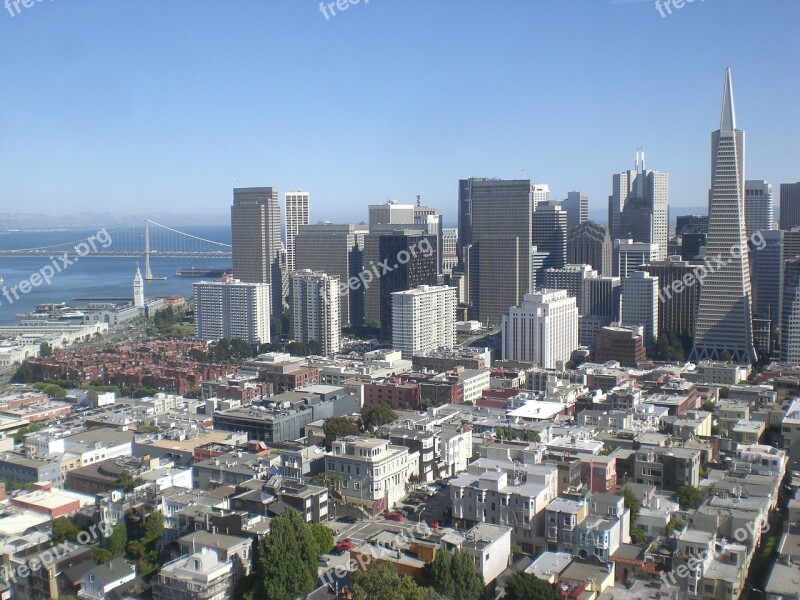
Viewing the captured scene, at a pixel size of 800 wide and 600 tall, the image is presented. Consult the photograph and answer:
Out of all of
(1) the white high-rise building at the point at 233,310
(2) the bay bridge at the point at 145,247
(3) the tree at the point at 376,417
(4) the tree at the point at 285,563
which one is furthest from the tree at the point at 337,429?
(2) the bay bridge at the point at 145,247

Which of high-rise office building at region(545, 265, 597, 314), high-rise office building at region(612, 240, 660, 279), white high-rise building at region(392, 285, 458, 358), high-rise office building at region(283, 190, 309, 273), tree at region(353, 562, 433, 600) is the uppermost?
high-rise office building at region(283, 190, 309, 273)

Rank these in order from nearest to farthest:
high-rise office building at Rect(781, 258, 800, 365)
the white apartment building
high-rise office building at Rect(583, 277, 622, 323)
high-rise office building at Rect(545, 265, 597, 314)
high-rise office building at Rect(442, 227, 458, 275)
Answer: the white apartment building, high-rise office building at Rect(781, 258, 800, 365), high-rise office building at Rect(583, 277, 622, 323), high-rise office building at Rect(545, 265, 597, 314), high-rise office building at Rect(442, 227, 458, 275)

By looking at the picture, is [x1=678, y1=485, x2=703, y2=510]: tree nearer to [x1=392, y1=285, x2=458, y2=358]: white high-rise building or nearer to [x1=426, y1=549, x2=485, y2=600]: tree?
[x1=426, y1=549, x2=485, y2=600]: tree

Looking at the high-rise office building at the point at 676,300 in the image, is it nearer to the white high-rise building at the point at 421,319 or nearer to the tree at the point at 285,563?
the white high-rise building at the point at 421,319

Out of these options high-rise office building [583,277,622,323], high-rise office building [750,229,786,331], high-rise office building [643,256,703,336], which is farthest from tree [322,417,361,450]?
high-rise office building [750,229,786,331]

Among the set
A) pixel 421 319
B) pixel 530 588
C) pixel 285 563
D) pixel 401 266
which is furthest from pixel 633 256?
pixel 285 563

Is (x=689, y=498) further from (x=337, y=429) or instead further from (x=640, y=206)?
(x=640, y=206)
